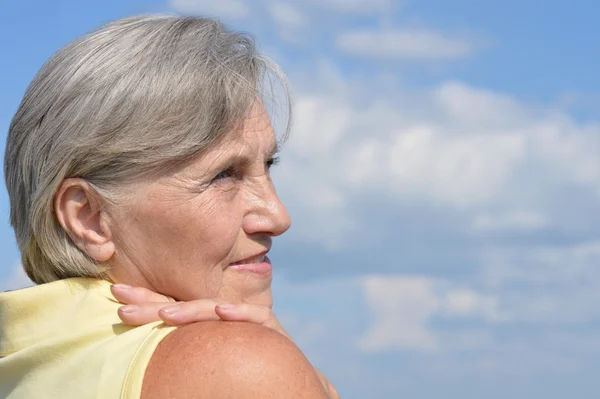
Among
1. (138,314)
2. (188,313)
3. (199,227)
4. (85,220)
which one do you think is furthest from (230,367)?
(85,220)

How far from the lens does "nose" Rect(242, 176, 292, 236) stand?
364 centimetres

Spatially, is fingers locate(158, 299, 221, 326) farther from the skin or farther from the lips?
the lips

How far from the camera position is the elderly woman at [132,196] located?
10.8 feet

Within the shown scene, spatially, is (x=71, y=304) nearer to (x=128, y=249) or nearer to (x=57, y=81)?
(x=128, y=249)

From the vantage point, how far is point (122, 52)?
3.42 m

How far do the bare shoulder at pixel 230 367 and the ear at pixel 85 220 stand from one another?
697 mm

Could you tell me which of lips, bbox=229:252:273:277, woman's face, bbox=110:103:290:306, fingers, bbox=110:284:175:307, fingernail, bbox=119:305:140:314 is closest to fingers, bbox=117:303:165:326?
fingernail, bbox=119:305:140:314

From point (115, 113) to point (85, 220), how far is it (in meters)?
0.46

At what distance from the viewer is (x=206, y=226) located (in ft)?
11.5

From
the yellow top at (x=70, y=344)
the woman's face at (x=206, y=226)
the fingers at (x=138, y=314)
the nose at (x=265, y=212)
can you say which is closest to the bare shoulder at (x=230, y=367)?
the yellow top at (x=70, y=344)

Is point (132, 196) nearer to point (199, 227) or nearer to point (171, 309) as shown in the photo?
point (199, 227)

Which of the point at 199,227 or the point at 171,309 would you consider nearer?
the point at 171,309

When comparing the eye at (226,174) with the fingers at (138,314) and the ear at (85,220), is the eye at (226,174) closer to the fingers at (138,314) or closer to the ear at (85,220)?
the ear at (85,220)

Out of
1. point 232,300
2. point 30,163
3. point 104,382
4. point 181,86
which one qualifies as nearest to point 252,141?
→ point 181,86
